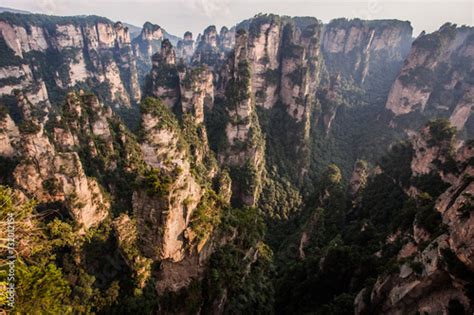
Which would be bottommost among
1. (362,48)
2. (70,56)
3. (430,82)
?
(70,56)

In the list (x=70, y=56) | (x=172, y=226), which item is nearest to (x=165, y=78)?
(x=172, y=226)

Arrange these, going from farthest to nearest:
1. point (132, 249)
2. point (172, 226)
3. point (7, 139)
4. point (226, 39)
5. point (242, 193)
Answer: point (226, 39) < point (242, 193) < point (7, 139) < point (132, 249) < point (172, 226)

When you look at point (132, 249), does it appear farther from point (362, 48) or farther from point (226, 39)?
point (226, 39)

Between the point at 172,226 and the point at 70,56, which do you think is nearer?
the point at 172,226

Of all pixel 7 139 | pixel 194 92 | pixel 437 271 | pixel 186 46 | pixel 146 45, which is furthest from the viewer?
pixel 146 45

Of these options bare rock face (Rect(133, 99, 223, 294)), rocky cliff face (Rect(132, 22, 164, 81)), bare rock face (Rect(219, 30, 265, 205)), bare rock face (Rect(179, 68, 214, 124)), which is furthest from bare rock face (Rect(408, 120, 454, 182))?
rocky cliff face (Rect(132, 22, 164, 81))

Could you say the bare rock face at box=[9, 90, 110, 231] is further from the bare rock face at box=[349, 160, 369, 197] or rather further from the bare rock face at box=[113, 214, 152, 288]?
the bare rock face at box=[349, 160, 369, 197]

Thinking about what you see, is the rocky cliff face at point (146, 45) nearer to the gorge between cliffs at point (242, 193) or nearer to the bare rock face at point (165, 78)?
the gorge between cliffs at point (242, 193)
